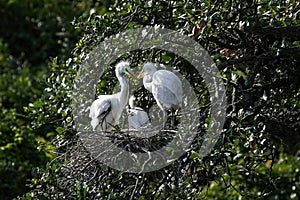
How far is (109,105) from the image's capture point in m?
3.26

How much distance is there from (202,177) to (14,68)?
432 cm

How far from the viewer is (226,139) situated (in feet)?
9.54

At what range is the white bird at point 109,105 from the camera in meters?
3.23

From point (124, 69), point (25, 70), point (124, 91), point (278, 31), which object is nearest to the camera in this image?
point (278, 31)

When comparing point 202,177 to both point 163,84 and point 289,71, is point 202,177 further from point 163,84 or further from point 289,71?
point 289,71

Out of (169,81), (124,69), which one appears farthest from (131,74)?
(169,81)

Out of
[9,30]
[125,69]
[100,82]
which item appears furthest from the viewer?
[9,30]

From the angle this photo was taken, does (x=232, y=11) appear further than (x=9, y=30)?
No

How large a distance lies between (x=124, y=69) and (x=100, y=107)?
0.17 metres

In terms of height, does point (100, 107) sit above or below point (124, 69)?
below

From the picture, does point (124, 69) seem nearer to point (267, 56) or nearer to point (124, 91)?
point (124, 91)

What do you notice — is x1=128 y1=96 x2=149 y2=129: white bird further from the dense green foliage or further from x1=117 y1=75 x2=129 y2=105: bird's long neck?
the dense green foliage

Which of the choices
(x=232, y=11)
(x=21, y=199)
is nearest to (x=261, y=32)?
(x=232, y=11)

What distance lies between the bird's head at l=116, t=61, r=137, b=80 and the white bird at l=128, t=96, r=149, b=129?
0.43 feet
